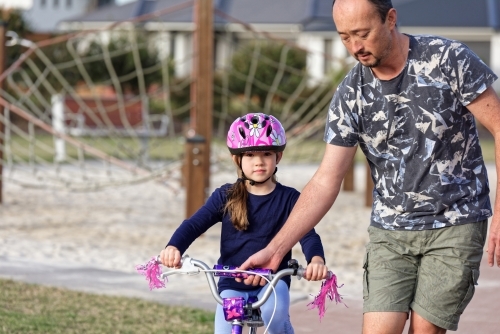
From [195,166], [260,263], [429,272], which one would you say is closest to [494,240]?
[429,272]

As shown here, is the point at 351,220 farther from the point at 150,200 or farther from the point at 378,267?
the point at 378,267

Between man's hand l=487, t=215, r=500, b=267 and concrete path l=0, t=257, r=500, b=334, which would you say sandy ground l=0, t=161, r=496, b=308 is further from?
man's hand l=487, t=215, r=500, b=267

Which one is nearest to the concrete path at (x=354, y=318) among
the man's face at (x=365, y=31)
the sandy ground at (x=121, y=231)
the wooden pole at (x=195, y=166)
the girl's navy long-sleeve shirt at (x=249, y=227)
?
the sandy ground at (x=121, y=231)

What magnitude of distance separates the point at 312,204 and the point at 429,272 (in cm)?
55

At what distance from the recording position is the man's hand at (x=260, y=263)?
3.77 m

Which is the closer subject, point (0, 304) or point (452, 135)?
point (452, 135)

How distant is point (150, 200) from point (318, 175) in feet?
34.9

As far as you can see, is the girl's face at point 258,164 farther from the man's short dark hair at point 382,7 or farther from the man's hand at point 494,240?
the man's hand at point 494,240

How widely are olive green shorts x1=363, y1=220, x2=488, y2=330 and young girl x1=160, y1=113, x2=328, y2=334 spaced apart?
11.5 inches

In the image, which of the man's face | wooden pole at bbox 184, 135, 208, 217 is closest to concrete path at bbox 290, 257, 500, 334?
the man's face

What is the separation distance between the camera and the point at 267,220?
4.22m

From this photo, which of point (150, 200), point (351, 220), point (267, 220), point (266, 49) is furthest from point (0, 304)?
point (266, 49)

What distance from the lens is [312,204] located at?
4.12m

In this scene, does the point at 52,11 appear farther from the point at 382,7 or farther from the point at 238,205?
the point at 382,7
